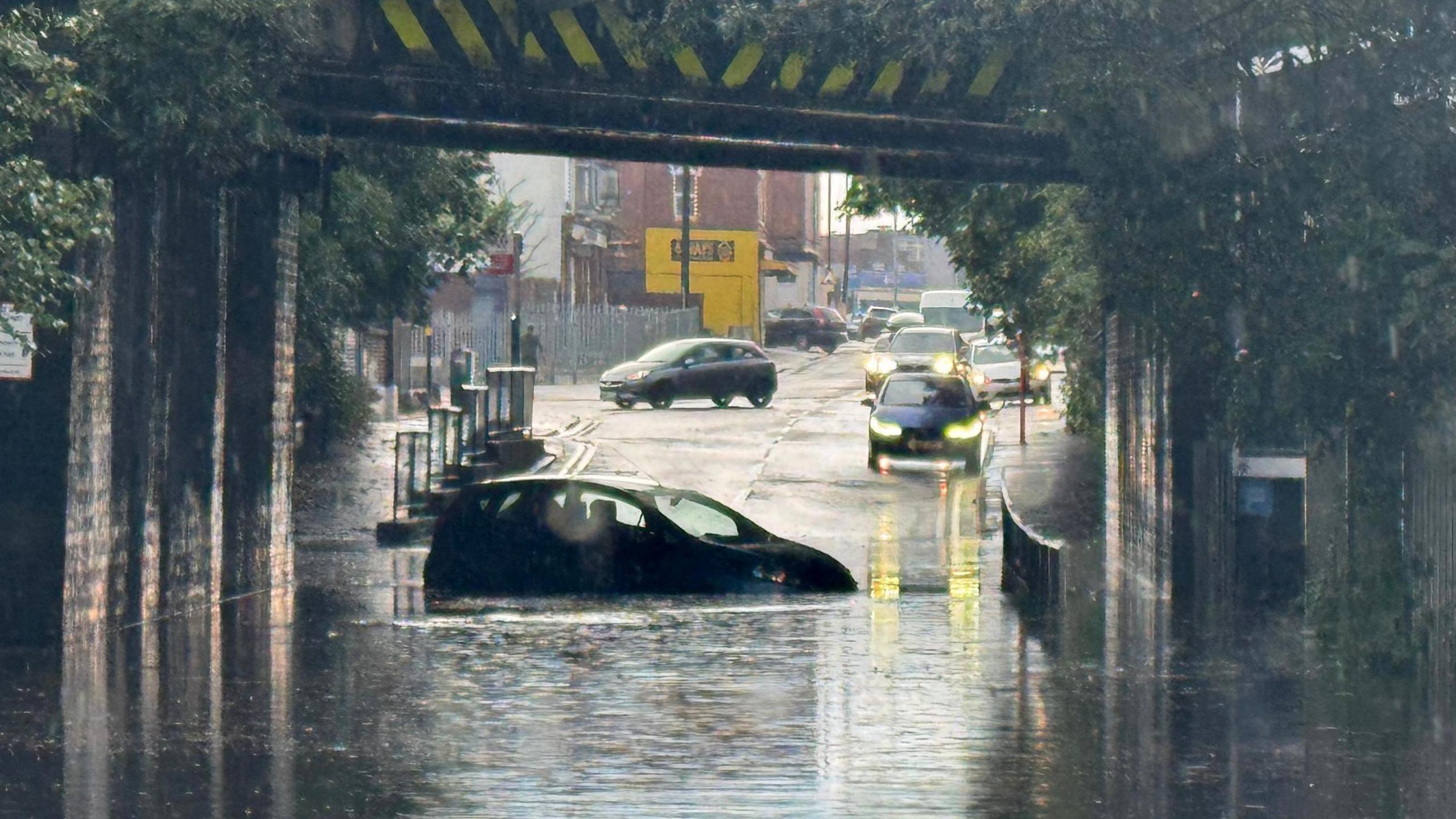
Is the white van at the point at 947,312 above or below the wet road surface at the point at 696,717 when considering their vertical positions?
above

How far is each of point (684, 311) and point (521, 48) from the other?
51.5 metres

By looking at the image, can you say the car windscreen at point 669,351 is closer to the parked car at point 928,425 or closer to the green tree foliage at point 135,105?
the parked car at point 928,425

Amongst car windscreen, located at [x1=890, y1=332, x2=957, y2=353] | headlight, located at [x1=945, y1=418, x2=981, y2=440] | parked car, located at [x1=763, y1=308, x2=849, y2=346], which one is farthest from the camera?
parked car, located at [x1=763, y1=308, x2=849, y2=346]

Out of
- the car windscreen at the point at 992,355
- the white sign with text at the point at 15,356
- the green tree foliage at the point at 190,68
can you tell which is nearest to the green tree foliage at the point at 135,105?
the green tree foliage at the point at 190,68

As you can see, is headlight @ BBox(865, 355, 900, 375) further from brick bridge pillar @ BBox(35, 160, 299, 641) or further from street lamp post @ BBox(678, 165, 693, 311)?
brick bridge pillar @ BBox(35, 160, 299, 641)

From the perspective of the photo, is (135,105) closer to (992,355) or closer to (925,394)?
(925,394)

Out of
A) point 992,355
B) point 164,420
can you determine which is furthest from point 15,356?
point 992,355

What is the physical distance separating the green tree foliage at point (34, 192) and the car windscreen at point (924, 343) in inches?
1503

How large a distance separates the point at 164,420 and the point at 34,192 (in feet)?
22.1

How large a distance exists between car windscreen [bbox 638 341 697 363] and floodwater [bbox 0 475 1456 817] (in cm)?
2654

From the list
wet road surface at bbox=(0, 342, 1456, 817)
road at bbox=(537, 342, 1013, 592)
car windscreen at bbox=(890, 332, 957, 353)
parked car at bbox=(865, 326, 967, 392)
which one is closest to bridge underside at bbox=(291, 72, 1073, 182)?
wet road surface at bbox=(0, 342, 1456, 817)

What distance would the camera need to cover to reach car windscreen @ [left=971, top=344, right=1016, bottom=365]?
163 feet

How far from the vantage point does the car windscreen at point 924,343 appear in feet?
165

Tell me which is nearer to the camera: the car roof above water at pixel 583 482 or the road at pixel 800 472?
the car roof above water at pixel 583 482
